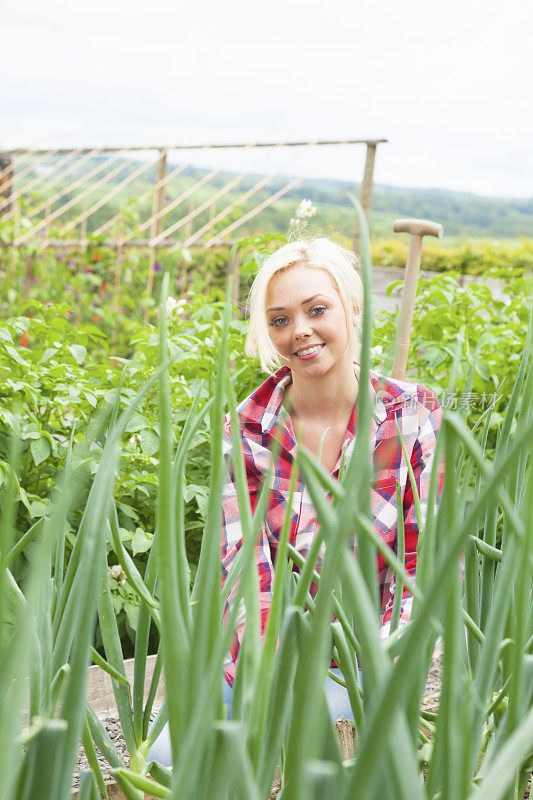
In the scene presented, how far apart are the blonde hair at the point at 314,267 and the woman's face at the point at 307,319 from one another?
2 cm

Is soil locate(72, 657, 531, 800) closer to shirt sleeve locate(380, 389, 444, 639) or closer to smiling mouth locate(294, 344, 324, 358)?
shirt sleeve locate(380, 389, 444, 639)

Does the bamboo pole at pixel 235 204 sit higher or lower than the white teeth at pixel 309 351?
higher

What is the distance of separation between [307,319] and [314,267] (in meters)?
0.12

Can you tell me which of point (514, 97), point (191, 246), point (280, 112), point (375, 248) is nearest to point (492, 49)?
point (514, 97)

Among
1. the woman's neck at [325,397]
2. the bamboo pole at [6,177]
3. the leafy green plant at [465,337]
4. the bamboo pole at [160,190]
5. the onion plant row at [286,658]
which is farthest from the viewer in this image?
the bamboo pole at [6,177]

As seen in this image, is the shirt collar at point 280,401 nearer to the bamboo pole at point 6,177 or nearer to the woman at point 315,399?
the woman at point 315,399

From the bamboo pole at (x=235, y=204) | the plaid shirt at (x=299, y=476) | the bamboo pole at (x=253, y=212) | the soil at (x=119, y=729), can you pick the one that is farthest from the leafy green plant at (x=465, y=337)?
the bamboo pole at (x=235, y=204)

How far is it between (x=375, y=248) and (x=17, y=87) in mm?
18372

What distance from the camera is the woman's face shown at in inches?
66.9

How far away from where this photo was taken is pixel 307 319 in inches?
67.6

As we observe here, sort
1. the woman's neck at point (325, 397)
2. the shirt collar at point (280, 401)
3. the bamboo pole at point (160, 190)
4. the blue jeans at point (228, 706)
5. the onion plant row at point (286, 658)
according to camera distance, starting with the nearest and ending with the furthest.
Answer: the onion plant row at point (286, 658), the blue jeans at point (228, 706), the shirt collar at point (280, 401), the woman's neck at point (325, 397), the bamboo pole at point (160, 190)

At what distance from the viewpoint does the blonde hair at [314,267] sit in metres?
1.74

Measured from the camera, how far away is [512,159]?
26.9m

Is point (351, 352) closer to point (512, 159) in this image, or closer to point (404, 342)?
point (404, 342)
